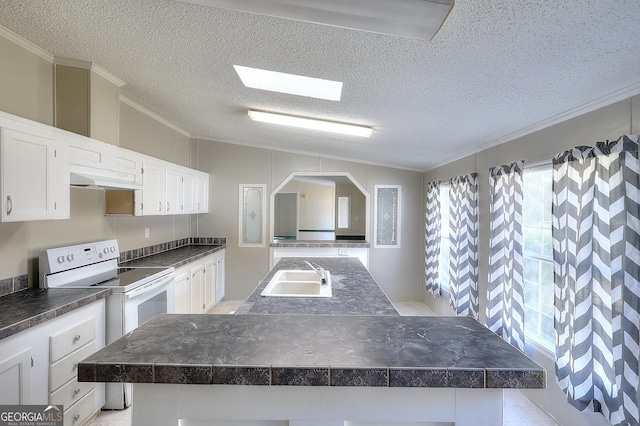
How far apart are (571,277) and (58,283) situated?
3605 mm

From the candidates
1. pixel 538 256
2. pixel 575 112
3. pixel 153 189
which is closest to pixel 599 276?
pixel 538 256

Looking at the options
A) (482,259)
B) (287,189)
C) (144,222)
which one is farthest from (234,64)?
(287,189)

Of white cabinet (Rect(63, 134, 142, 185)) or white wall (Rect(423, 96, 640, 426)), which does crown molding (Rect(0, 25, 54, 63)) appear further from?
white wall (Rect(423, 96, 640, 426))

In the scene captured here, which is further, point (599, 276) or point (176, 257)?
point (176, 257)

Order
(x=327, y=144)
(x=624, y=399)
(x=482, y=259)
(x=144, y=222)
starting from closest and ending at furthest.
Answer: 1. (x=624, y=399)
2. (x=482, y=259)
3. (x=144, y=222)
4. (x=327, y=144)

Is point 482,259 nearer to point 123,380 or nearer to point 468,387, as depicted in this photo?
point 468,387

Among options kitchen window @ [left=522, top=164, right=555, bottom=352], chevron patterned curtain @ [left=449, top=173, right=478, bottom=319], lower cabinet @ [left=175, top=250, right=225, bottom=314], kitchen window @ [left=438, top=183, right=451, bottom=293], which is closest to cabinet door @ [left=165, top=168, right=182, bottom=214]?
lower cabinet @ [left=175, top=250, right=225, bottom=314]

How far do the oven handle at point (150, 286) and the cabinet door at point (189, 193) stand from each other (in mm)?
1296

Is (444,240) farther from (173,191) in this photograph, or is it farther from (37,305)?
(37,305)

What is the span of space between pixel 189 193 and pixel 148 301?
1.93 metres

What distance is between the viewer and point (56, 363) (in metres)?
1.92

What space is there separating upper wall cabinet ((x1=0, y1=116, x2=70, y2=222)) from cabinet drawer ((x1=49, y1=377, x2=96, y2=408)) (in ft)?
3.55

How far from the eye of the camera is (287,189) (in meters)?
8.95

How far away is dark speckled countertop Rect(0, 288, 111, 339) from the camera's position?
1.66 m
